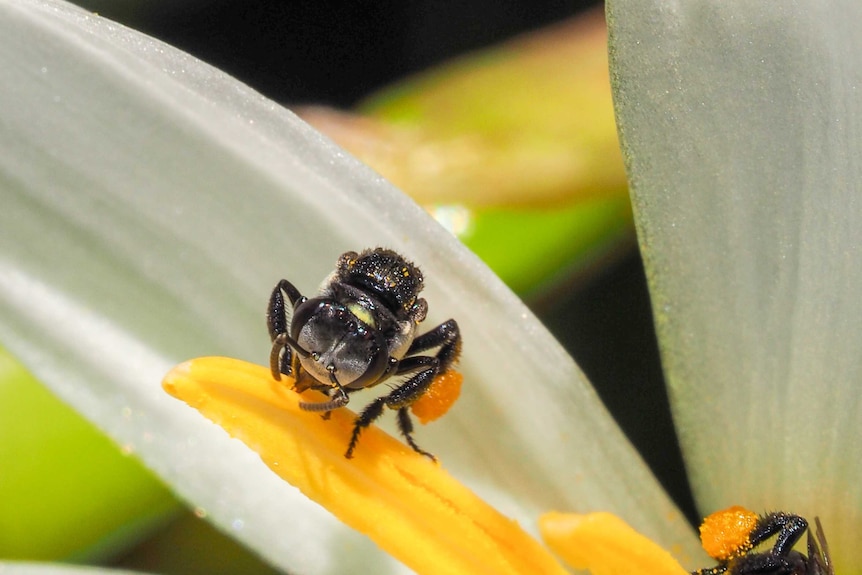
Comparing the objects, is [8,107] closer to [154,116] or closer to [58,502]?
[154,116]

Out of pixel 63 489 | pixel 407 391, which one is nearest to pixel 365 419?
pixel 407 391

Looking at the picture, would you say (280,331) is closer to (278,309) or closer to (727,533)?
(278,309)

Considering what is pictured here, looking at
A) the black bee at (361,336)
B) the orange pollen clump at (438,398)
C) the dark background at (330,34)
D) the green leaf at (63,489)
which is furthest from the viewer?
the dark background at (330,34)

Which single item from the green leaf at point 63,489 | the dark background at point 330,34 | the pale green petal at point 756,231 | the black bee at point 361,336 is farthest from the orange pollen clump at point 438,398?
the dark background at point 330,34

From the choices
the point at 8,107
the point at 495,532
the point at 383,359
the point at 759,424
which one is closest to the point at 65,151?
the point at 8,107

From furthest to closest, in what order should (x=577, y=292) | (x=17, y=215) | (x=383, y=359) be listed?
(x=577, y=292), (x=17, y=215), (x=383, y=359)

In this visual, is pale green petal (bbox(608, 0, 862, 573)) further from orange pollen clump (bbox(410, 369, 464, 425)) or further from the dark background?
the dark background

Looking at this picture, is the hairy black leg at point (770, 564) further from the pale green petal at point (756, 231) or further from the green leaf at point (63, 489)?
the green leaf at point (63, 489)
